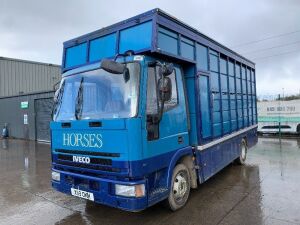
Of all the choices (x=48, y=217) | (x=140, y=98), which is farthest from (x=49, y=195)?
(x=140, y=98)

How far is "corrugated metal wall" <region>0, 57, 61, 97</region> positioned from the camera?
987 inches

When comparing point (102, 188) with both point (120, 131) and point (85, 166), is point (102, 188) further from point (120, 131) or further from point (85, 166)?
point (120, 131)

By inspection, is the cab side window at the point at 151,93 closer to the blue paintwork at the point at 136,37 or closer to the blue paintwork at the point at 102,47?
the blue paintwork at the point at 136,37

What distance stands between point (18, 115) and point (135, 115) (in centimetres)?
1934

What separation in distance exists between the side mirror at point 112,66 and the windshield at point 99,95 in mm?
150

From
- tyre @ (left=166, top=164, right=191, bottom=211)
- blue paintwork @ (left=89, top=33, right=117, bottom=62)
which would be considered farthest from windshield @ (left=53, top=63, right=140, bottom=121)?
tyre @ (left=166, top=164, right=191, bottom=211)

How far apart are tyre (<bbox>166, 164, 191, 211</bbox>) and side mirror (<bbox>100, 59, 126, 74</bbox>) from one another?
1.94 meters

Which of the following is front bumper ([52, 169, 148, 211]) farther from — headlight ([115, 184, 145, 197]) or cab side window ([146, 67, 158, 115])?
cab side window ([146, 67, 158, 115])

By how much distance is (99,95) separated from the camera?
14.9 feet

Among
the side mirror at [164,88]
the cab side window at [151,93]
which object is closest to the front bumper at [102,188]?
the cab side window at [151,93]

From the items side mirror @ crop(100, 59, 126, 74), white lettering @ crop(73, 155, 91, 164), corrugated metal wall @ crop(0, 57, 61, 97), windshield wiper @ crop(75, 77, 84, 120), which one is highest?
corrugated metal wall @ crop(0, 57, 61, 97)

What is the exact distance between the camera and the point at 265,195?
5918 millimetres

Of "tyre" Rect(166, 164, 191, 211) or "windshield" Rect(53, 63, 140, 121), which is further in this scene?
"tyre" Rect(166, 164, 191, 211)

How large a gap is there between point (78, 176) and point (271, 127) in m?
14.8
